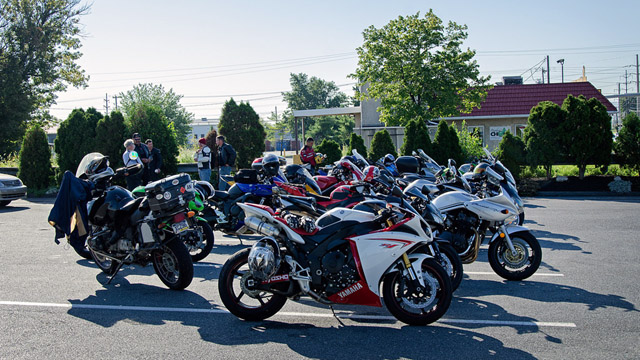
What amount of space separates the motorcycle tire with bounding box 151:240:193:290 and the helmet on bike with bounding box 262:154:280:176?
126 inches

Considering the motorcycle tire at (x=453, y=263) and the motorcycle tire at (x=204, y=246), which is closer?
the motorcycle tire at (x=453, y=263)

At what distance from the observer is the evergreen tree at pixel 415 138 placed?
1989cm

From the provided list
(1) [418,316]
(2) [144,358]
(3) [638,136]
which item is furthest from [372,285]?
(3) [638,136]

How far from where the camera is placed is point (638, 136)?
1861 cm

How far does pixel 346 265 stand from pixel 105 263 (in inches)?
153

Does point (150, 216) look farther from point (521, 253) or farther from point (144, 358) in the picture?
point (521, 253)

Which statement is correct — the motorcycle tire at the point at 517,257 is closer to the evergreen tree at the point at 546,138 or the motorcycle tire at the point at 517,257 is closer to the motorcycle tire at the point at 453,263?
the motorcycle tire at the point at 453,263

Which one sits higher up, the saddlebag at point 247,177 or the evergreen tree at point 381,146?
the evergreen tree at point 381,146

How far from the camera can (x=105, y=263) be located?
7234 millimetres

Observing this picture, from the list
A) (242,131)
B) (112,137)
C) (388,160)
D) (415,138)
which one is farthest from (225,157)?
(415,138)

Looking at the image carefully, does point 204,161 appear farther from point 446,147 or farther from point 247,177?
point 446,147

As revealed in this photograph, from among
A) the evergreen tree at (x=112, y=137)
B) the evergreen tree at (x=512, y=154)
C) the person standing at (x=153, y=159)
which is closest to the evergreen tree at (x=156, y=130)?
the evergreen tree at (x=112, y=137)

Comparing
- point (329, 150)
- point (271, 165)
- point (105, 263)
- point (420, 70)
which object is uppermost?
point (420, 70)

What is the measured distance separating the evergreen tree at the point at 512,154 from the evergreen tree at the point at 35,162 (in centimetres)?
1746
